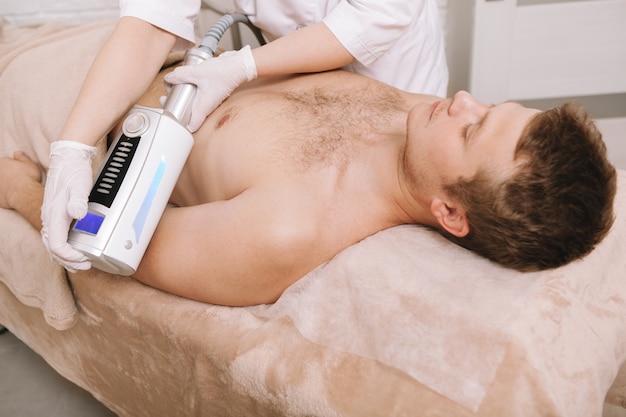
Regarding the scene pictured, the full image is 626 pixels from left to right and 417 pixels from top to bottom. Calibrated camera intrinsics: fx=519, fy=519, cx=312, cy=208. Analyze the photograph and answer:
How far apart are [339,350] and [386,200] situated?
0.33m

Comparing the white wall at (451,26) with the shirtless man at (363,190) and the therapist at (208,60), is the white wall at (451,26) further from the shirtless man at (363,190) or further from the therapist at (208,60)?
the shirtless man at (363,190)

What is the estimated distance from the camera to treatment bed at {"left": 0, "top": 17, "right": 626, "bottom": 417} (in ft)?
2.42

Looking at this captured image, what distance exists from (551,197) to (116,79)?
0.91m

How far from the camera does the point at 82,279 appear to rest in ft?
3.44

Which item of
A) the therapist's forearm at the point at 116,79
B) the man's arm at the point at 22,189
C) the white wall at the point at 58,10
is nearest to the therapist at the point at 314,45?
the therapist's forearm at the point at 116,79

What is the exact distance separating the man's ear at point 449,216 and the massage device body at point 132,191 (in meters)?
0.48

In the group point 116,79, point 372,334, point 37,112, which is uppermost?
point 116,79

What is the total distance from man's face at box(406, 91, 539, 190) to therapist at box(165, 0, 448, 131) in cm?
29

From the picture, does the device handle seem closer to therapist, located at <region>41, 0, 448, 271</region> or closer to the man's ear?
therapist, located at <region>41, 0, 448, 271</region>

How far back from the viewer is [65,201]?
0.92m

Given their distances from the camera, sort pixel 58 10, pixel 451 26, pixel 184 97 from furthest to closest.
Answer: pixel 58 10, pixel 451 26, pixel 184 97

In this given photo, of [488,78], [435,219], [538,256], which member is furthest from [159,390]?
[488,78]

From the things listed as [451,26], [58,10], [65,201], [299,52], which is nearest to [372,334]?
[65,201]

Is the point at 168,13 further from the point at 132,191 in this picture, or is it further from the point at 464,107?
the point at 464,107
